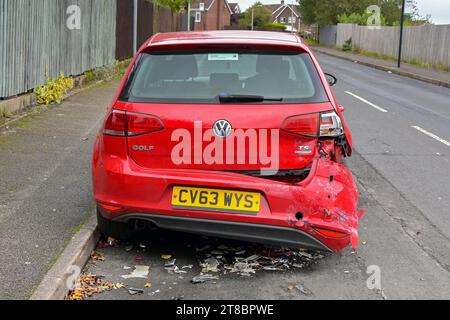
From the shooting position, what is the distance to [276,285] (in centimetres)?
421

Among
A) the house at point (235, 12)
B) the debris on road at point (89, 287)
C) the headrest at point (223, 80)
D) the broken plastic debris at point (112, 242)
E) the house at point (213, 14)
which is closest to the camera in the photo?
the debris on road at point (89, 287)

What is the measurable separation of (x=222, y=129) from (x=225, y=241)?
1.19m

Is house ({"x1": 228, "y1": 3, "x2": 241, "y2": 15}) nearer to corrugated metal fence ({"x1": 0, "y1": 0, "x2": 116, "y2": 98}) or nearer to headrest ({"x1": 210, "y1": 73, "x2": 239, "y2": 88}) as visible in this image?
corrugated metal fence ({"x1": 0, "y1": 0, "x2": 116, "y2": 98})

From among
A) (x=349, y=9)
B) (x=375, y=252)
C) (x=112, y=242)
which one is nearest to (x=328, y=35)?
(x=349, y=9)

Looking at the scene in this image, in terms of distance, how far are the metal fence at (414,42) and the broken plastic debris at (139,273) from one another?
2833 cm

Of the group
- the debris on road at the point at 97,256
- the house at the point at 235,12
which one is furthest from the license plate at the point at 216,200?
the house at the point at 235,12

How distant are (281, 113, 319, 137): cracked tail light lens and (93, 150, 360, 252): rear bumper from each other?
22cm

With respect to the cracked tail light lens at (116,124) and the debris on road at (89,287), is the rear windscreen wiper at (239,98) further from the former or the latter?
the debris on road at (89,287)

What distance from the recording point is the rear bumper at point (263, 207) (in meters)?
4.19

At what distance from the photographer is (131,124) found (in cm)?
440

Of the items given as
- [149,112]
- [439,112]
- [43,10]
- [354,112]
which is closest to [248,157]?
[149,112]

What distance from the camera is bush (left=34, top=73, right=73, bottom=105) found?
1096 centimetres

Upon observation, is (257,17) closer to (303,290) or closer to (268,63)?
(268,63)

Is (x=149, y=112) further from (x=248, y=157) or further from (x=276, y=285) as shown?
(x=276, y=285)
